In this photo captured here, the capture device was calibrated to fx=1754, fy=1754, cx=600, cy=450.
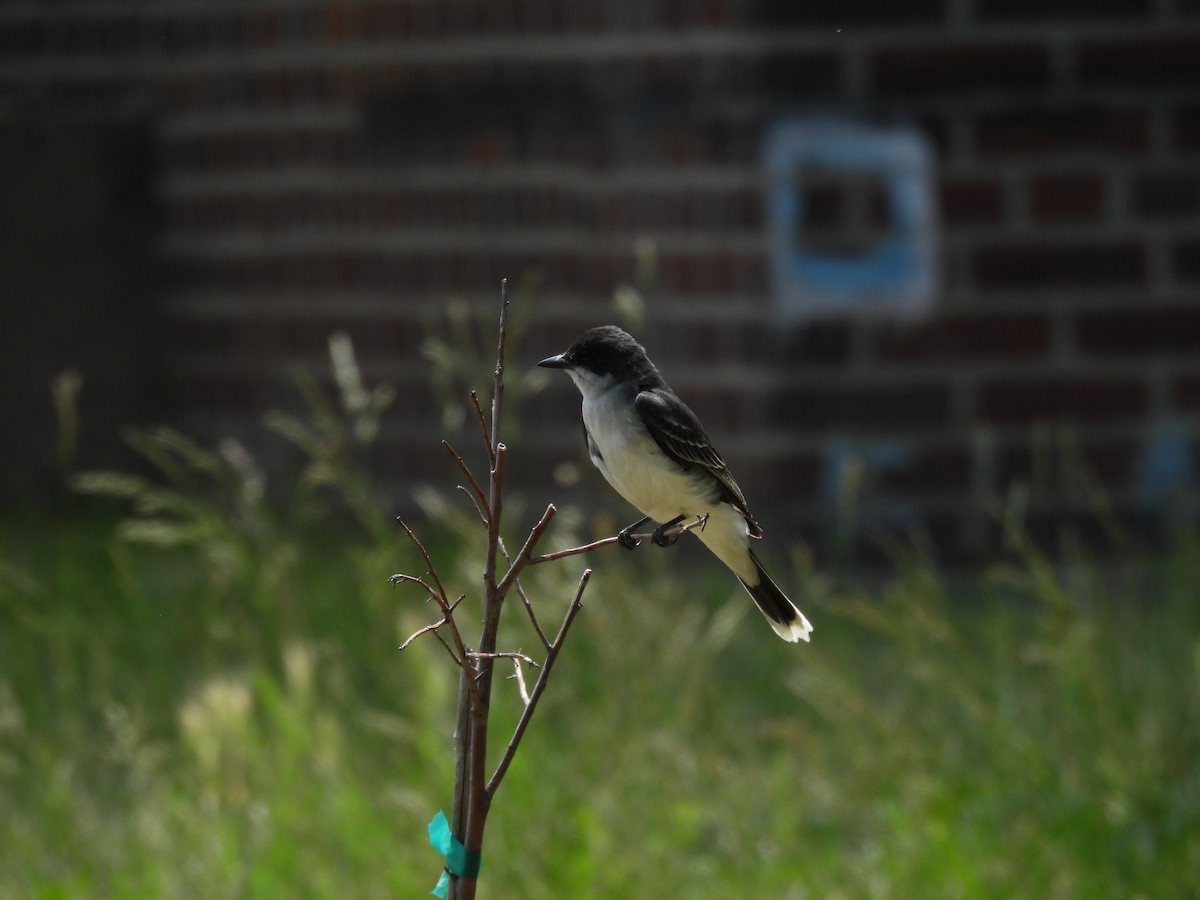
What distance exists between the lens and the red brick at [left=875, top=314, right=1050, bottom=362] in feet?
15.4

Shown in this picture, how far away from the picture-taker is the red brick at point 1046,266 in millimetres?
4684

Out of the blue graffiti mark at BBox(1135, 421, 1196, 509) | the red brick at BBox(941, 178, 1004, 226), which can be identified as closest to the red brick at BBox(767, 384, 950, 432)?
the red brick at BBox(941, 178, 1004, 226)

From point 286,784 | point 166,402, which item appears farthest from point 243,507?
point 166,402

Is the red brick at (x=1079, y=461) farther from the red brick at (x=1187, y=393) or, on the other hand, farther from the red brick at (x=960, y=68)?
the red brick at (x=960, y=68)

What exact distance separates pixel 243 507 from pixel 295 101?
8.96ft

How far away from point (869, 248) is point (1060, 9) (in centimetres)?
81

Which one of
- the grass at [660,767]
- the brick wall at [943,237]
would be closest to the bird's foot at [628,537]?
the grass at [660,767]

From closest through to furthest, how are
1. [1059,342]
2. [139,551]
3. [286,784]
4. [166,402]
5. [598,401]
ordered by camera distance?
1. [598,401]
2. [286,784]
3. [1059,342]
4. [139,551]
5. [166,402]

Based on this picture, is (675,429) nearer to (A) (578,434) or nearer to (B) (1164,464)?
(A) (578,434)

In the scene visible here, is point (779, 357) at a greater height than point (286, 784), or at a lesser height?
greater

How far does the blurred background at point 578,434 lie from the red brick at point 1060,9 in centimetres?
1

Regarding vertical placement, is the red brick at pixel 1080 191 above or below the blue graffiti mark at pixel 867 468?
above

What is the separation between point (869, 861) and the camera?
10.5 ft

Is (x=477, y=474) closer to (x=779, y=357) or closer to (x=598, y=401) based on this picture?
(x=779, y=357)
